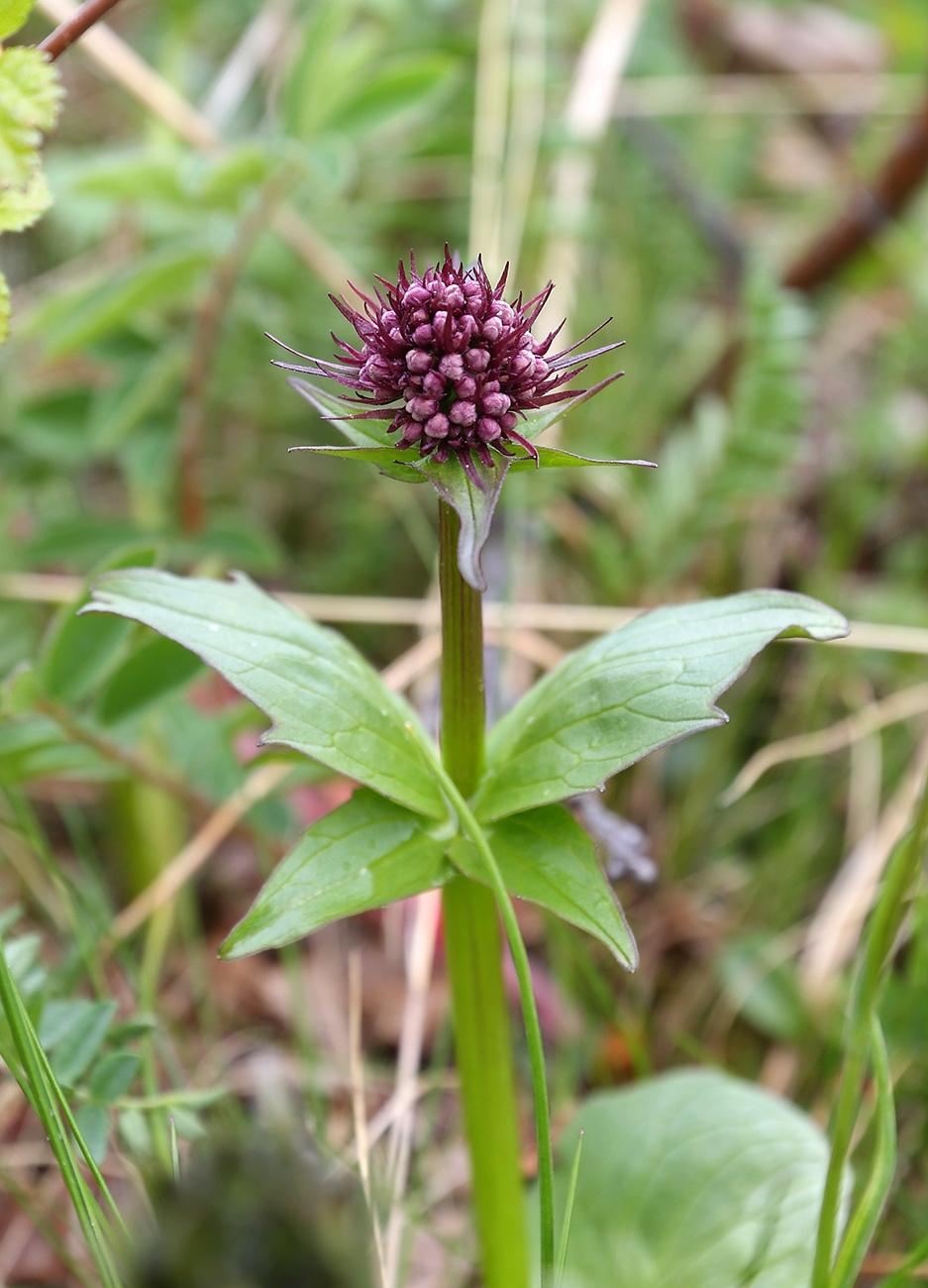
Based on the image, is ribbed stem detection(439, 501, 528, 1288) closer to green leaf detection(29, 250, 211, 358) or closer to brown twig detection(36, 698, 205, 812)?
brown twig detection(36, 698, 205, 812)

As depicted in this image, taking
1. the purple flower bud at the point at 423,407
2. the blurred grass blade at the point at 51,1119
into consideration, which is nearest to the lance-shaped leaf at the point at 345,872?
the blurred grass blade at the point at 51,1119

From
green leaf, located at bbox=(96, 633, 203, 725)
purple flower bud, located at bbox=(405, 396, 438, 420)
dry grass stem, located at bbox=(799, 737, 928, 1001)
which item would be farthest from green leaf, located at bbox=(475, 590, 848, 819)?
dry grass stem, located at bbox=(799, 737, 928, 1001)

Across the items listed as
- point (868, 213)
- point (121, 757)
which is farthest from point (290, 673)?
point (868, 213)

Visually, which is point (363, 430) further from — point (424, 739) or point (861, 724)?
point (861, 724)

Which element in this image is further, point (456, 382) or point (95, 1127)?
point (95, 1127)

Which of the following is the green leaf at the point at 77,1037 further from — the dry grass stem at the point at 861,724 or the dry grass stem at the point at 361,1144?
the dry grass stem at the point at 861,724

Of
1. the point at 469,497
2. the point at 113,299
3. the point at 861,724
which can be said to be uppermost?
the point at 113,299

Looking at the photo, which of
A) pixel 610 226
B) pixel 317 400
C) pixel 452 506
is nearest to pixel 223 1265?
pixel 452 506
